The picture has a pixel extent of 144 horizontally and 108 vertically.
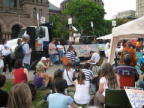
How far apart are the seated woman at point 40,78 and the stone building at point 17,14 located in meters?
21.7

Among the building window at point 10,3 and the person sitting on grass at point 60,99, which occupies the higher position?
the building window at point 10,3

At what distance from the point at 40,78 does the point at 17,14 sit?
2378cm

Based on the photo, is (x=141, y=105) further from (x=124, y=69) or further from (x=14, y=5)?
(x=14, y=5)

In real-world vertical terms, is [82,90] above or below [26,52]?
below

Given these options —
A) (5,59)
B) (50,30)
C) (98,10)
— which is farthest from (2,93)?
(98,10)

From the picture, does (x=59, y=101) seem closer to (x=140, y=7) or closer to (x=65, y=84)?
(x=65, y=84)

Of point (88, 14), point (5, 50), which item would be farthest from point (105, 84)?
point (88, 14)

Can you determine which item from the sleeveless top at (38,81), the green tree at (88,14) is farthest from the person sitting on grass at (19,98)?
the green tree at (88,14)

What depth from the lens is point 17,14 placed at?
26.9 metres

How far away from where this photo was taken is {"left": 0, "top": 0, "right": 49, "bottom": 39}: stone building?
25.4 metres

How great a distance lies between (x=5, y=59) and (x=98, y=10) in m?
37.2

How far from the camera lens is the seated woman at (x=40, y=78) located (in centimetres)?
576

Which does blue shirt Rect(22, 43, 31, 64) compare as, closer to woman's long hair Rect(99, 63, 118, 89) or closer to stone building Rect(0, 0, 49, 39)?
woman's long hair Rect(99, 63, 118, 89)

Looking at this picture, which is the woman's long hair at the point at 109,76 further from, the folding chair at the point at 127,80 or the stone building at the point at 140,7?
the stone building at the point at 140,7
